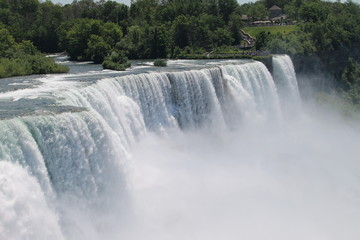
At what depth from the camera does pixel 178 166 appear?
2136 cm

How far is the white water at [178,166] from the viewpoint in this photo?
1320cm

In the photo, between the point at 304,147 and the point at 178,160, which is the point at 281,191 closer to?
the point at 178,160

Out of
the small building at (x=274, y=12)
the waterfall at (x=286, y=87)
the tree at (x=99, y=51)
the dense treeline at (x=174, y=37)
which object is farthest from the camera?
the small building at (x=274, y=12)

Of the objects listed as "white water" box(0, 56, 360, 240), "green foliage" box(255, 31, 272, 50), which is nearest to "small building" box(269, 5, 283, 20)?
"green foliage" box(255, 31, 272, 50)

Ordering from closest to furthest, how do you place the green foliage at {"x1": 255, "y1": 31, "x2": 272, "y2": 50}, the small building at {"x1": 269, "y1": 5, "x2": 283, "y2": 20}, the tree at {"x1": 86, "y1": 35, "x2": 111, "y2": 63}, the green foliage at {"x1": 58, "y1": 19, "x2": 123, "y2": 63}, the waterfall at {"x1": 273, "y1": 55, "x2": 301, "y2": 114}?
Answer: the waterfall at {"x1": 273, "y1": 55, "x2": 301, "y2": 114}, the tree at {"x1": 86, "y1": 35, "x2": 111, "y2": 63}, the green foliage at {"x1": 58, "y1": 19, "x2": 123, "y2": 63}, the green foliage at {"x1": 255, "y1": 31, "x2": 272, "y2": 50}, the small building at {"x1": 269, "y1": 5, "x2": 283, "y2": 20}

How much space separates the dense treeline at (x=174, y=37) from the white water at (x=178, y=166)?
8.58 meters

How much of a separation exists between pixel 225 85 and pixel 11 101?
45.1 ft

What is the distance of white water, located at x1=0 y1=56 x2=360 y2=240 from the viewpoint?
13195 millimetres

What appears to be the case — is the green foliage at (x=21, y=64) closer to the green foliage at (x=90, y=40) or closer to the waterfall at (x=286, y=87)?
the green foliage at (x=90, y=40)

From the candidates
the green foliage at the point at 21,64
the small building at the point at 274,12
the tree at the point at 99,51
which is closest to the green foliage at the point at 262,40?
the tree at the point at 99,51

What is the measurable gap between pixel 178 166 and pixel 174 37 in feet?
98.2

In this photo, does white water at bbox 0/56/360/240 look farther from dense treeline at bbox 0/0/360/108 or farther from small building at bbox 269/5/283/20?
small building at bbox 269/5/283/20

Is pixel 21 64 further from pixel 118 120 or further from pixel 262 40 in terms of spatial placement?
pixel 262 40

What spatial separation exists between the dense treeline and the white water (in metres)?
8.58
